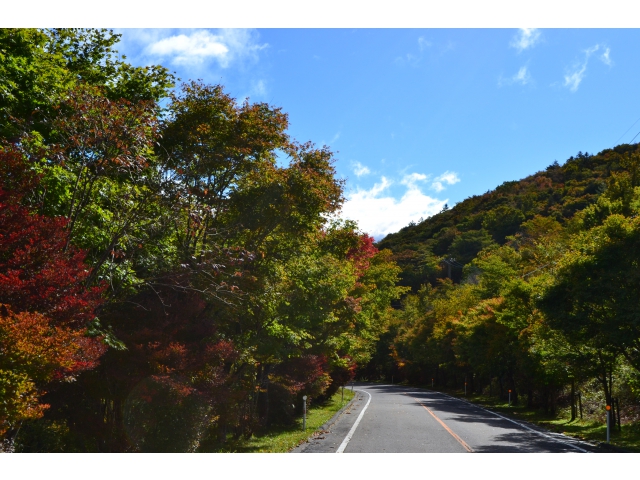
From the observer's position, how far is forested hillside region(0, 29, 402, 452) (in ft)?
25.9

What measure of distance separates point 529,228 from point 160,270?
68.3 m

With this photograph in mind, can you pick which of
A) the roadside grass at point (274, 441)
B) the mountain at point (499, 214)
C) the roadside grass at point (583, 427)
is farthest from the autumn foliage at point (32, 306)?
the mountain at point (499, 214)

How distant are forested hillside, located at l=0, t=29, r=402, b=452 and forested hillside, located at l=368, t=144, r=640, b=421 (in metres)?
7.41

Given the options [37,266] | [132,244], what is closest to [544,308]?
[132,244]

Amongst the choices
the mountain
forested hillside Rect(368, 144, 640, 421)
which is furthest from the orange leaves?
the mountain

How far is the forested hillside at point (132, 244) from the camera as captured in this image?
311 inches

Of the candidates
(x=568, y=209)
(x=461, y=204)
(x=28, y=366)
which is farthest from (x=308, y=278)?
(x=461, y=204)

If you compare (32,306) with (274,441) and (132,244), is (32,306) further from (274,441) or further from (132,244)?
(274,441)

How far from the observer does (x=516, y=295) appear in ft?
98.4

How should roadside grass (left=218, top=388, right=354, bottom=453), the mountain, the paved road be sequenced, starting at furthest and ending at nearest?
the mountain, roadside grass (left=218, top=388, right=354, bottom=453), the paved road

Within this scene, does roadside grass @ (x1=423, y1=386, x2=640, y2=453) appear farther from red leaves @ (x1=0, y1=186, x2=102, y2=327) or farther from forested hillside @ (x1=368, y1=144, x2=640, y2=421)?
red leaves @ (x1=0, y1=186, x2=102, y2=327)

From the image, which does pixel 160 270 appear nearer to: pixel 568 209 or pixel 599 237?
pixel 599 237

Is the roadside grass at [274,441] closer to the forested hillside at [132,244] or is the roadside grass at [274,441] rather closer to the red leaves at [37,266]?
the forested hillside at [132,244]

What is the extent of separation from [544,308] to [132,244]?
12813mm
